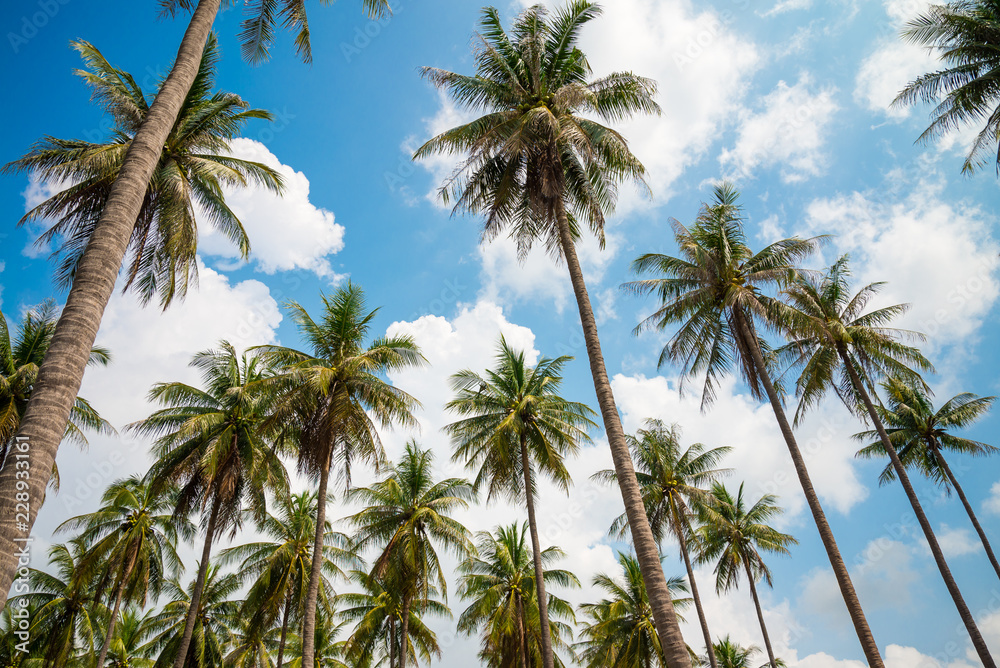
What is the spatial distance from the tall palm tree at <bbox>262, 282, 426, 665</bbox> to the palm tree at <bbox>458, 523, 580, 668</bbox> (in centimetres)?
1151

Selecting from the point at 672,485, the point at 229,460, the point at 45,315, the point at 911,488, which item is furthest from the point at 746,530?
the point at 45,315

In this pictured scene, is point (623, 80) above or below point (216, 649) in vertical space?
above

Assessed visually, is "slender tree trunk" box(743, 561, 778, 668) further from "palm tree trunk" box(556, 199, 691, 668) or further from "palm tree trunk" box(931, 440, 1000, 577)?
"palm tree trunk" box(556, 199, 691, 668)

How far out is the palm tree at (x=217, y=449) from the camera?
19.6m

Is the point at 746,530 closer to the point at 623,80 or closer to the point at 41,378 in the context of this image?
the point at 623,80

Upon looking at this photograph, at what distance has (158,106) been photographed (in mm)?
7734

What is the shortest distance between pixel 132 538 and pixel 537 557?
55.6 ft

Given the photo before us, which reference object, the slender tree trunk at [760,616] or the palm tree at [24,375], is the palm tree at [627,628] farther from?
the palm tree at [24,375]

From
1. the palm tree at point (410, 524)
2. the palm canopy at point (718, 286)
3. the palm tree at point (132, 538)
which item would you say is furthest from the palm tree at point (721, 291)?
the palm tree at point (132, 538)

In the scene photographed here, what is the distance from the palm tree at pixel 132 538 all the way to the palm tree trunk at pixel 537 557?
14.4 meters

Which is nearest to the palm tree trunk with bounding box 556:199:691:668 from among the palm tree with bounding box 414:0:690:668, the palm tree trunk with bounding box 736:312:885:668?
the palm tree with bounding box 414:0:690:668

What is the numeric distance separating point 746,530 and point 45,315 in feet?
108

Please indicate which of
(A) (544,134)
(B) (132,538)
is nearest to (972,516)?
(A) (544,134)

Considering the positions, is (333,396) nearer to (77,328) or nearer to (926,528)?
(77,328)
